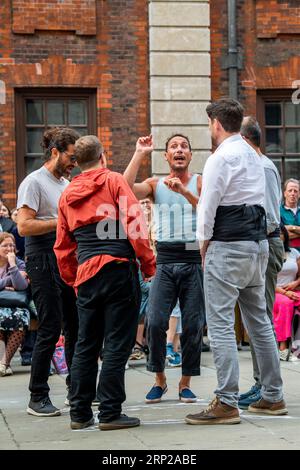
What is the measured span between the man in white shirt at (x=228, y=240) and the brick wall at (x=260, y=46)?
27.9ft

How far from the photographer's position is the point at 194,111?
14.8 meters

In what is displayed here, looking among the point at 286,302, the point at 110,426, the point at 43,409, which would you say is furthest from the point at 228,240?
the point at 286,302

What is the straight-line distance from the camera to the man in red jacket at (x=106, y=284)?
6488 millimetres

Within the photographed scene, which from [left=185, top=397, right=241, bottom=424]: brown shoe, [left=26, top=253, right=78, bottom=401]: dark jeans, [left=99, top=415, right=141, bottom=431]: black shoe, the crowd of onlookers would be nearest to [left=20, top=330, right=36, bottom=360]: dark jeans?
the crowd of onlookers

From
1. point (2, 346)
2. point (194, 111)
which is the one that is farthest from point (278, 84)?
point (2, 346)

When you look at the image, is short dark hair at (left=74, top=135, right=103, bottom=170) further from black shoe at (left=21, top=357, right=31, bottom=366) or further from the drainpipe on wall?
the drainpipe on wall

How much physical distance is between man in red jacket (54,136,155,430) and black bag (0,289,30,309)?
165 inches

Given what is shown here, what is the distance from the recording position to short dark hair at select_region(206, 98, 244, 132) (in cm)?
679

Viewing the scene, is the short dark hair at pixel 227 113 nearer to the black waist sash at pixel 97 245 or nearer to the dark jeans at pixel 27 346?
the black waist sash at pixel 97 245

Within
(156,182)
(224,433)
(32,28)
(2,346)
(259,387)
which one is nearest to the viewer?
(224,433)

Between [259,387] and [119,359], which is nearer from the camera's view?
[119,359]

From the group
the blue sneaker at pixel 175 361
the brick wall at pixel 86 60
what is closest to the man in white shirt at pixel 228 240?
the blue sneaker at pixel 175 361
